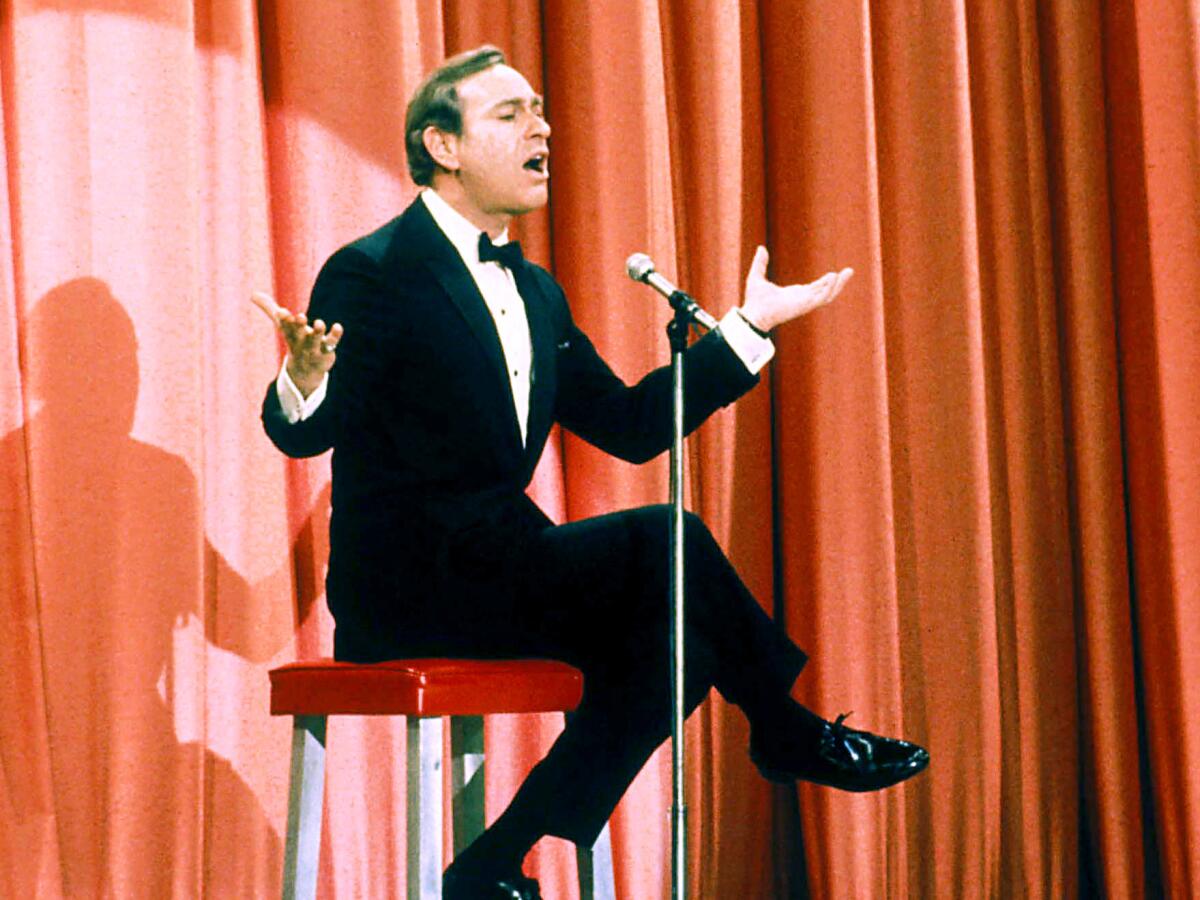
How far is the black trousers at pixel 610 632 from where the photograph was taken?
6.44 ft

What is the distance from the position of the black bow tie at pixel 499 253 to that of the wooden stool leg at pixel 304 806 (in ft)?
2.21

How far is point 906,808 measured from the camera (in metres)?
3.03

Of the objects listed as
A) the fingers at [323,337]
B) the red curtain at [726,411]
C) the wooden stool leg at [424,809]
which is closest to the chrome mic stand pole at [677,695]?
the wooden stool leg at [424,809]

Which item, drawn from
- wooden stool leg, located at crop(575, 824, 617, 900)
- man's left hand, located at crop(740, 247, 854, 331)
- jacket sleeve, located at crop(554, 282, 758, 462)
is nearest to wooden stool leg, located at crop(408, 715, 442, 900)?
wooden stool leg, located at crop(575, 824, 617, 900)

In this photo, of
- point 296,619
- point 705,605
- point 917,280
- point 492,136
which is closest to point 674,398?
point 705,605

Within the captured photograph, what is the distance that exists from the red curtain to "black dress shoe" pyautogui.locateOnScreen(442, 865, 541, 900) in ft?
1.92

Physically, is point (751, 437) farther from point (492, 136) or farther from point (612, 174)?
point (492, 136)

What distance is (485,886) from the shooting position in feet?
6.41

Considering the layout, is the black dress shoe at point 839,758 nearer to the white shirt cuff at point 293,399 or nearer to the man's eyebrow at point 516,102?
the white shirt cuff at point 293,399

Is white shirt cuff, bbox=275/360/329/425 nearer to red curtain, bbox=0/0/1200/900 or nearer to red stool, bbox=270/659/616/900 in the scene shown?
red stool, bbox=270/659/616/900

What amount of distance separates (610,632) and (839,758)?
0.33 metres

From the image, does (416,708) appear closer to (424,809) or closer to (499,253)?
(424,809)

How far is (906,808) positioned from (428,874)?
1.42 metres

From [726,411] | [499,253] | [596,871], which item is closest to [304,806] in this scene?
[596,871]
